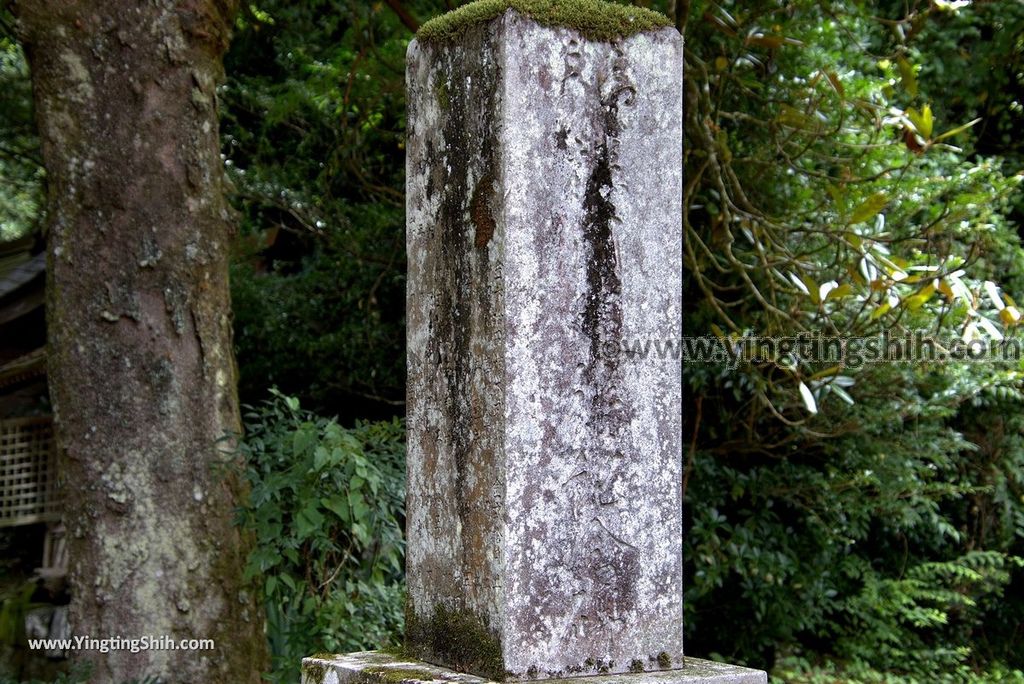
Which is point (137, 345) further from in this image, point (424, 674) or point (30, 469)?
point (30, 469)

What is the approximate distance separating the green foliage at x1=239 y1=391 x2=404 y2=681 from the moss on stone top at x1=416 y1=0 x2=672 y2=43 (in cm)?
191

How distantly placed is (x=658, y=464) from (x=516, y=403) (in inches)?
15.3

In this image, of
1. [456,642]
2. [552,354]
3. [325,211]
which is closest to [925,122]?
[552,354]

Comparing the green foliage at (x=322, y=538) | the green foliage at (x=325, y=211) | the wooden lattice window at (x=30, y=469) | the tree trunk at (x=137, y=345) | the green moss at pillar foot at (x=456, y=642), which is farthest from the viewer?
the wooden lattice window at (x=30, y=469)

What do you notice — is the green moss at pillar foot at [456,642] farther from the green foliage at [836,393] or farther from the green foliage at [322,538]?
the green foliage at [836,393]

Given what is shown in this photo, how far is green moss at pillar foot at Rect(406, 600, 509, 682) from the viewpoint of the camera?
2090mm

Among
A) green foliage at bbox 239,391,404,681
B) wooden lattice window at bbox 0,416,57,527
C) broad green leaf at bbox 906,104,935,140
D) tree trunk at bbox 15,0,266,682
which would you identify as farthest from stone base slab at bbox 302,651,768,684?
wooden lattice window at bbox 0,416,57,527

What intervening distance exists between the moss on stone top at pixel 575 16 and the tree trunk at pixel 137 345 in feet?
7.37

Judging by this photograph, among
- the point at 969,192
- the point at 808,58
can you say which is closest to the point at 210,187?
the point at 808,58

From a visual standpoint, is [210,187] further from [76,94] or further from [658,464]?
[658,464]

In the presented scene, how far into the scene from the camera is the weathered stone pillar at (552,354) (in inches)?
82.9

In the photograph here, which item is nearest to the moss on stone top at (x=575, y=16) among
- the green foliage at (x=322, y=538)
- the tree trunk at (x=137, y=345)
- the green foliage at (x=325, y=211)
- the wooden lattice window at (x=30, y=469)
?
the green foliage at (x=322, y=538)

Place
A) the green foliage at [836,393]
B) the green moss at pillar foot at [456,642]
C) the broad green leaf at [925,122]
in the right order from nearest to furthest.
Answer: the green moss at pillar foot at [456,642] < the broad green leaf at [925,122] < the green foliage at [836,393]

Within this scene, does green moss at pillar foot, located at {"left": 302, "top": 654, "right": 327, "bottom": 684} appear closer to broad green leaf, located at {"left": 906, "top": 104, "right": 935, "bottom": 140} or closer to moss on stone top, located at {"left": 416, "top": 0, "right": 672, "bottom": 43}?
moss on stone top, located at {"left": 416, "top": 0, "right": 672, "bottom": 43}
